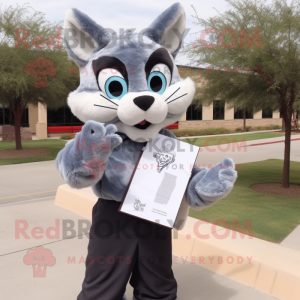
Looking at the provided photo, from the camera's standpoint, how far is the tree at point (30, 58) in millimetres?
11578

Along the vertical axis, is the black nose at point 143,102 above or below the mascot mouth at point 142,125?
above

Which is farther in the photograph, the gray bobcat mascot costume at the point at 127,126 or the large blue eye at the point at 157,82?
the large blue eye at the point at 157,82

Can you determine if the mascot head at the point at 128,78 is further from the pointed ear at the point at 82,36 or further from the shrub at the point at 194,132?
the shrub at the point at 194,132

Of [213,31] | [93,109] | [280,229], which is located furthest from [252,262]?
[213,31]

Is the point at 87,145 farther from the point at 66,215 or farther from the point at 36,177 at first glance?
the point at 36,177

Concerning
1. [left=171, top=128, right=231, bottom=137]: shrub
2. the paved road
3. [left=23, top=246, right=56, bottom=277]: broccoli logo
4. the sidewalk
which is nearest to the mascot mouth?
the sidewalk

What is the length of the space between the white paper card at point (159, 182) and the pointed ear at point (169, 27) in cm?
80

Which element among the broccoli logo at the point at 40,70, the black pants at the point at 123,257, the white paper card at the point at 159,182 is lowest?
the black pants at the point at 123,257

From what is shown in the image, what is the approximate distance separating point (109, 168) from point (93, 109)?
44cm

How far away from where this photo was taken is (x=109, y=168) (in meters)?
2.69

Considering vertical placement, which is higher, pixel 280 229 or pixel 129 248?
pixel 129 248

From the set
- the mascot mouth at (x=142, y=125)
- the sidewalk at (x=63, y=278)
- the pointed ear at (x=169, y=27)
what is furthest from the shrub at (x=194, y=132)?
the mascot mouth at (x=142, y=125)

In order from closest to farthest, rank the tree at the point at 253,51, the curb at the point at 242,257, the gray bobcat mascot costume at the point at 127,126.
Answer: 1. the gray bobcat mascot costume at the point at 127,126
2. the curb at the point at 242,257
3. the tree at the point at 253,51

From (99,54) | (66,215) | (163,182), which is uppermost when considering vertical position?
(99,54)
